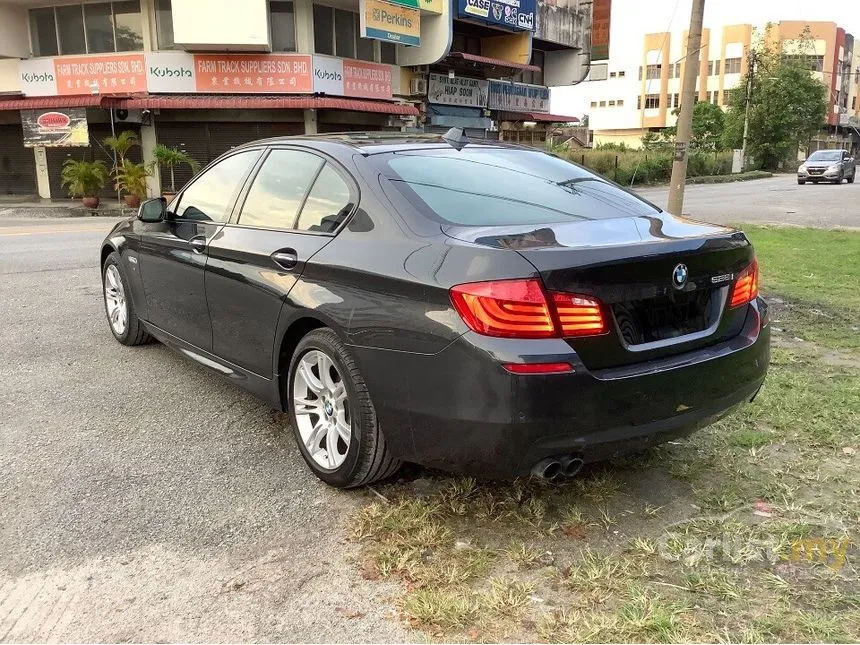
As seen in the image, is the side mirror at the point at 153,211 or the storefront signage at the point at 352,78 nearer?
the side mirror at the point at 153,211

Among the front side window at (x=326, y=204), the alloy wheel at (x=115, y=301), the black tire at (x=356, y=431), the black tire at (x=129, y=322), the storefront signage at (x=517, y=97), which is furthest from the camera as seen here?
the storefront signage at (x=517, y=97)

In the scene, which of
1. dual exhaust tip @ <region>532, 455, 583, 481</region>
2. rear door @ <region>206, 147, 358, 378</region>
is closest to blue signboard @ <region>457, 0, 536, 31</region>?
rear door @ <region>206, 147, 358, 378</region>

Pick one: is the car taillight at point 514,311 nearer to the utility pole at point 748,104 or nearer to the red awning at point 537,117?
the red awning at point 537,117

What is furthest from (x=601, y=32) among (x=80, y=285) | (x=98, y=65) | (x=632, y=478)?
(x=632, y=478)

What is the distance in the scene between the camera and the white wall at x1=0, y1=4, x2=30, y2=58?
79.3 ft

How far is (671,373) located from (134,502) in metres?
2.31

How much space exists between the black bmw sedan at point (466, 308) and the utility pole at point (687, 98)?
15.5ft

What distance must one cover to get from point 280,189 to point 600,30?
38216mm

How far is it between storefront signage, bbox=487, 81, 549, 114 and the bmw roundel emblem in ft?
102

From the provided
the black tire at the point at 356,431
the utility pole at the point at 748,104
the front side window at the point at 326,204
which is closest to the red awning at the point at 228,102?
the front side window at the point at 326,204

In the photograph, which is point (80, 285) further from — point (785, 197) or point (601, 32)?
point (601, 32)

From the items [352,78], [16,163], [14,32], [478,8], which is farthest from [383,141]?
[16,163]

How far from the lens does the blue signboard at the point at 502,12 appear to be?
28.3m

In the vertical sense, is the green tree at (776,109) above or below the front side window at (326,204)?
above
